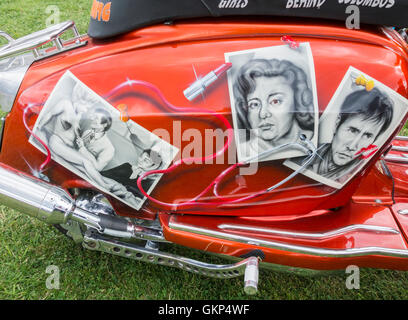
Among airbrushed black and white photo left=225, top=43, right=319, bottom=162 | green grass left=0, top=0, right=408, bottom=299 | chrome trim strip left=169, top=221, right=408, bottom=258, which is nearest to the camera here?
airbrushed black and white photo left=225, top=43, right=319, bottom=162

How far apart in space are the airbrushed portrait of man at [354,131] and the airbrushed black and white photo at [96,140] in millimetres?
546

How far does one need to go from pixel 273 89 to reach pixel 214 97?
20cm

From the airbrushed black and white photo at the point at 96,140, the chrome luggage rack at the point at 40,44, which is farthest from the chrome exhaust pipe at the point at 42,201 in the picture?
the chrome luggage rack at the point at 40,44

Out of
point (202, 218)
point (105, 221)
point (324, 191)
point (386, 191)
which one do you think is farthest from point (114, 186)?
point (386, 191)

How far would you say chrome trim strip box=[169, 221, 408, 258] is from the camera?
4.46 ft

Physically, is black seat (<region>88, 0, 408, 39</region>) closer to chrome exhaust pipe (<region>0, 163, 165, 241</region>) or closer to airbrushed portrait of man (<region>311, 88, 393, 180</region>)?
airbrushed portrait of man (<region>311, 88, 393, 180</region>)

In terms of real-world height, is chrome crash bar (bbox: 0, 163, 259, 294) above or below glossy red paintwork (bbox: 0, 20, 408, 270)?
below

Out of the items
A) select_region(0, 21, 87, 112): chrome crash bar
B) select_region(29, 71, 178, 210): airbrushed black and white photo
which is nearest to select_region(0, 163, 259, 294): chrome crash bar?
select_region(29, 71, 178, 210): airbrushed black and white photo

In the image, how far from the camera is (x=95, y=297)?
1721mm

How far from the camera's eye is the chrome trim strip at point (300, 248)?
1360mm

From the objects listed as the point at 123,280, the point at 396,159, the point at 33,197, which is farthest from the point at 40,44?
the point at 396,159

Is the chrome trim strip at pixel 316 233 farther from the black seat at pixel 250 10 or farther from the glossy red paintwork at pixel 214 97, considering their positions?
the black seat at pixel 250 10

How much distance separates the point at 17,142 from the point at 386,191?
1.49 meters

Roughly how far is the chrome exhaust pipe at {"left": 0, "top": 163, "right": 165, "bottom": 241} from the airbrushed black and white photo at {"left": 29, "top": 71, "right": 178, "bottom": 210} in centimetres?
11
